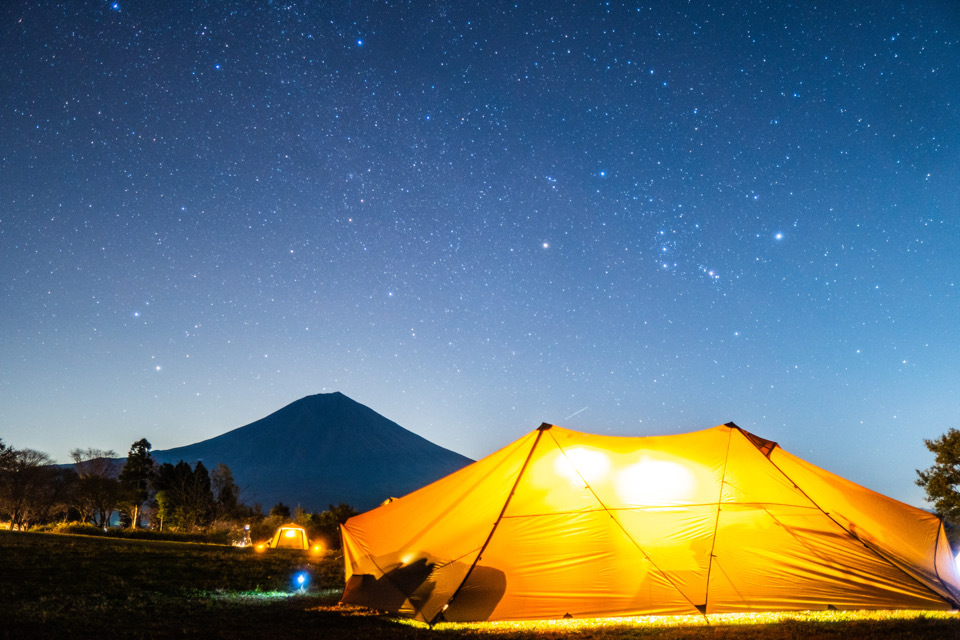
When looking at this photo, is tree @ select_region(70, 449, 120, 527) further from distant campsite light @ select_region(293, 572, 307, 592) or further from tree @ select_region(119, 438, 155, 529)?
distant campsite light @ select_region(293, 572, 307, 592)

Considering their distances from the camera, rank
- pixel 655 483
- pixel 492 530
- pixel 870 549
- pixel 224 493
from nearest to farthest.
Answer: pixel 870 549 → pixel 492 530 → pixel 655 483 → pixel 224 493

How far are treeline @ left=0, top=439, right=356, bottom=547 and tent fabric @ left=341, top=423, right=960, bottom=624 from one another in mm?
34131

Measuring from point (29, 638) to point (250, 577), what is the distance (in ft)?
21.8

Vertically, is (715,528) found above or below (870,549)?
above

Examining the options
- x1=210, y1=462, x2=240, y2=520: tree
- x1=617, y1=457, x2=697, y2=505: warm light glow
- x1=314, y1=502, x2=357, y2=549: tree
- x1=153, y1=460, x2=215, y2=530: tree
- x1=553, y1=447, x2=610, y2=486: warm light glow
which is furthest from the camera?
x1=210, y1=462, x2=240, y2=520: tree

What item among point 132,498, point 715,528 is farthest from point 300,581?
point 132,498

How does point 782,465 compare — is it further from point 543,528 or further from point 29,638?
point 29,638

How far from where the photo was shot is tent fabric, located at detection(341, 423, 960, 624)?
22.6ft

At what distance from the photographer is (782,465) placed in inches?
321

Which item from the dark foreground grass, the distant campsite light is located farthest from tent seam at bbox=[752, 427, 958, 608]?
the distant campsite light

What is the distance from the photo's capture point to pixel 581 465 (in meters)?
8.00

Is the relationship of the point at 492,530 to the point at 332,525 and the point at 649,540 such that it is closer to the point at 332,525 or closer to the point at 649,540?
the point at 649,540

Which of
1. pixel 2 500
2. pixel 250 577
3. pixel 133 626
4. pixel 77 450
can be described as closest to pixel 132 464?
pixel 2 500

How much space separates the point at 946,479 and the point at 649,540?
1087 inches
